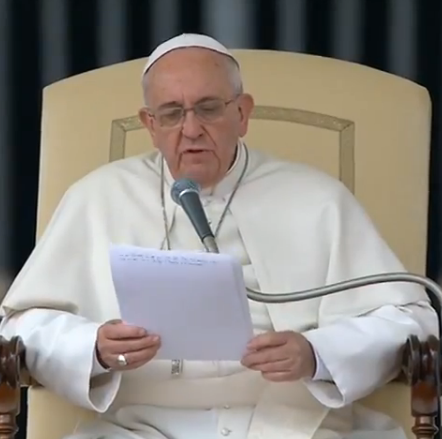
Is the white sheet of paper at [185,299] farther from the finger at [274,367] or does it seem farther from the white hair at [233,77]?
the white hair at [233,77]

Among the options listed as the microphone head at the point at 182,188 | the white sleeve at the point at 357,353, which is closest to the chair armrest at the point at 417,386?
the white sleeve at the point at 357,353

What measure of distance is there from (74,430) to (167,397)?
25 cm

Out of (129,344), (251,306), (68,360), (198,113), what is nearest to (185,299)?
(129,344)

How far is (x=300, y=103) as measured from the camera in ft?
10.1

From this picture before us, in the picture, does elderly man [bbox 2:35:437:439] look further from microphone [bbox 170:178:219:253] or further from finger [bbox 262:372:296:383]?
microphone [bbox 170:178:219:253]

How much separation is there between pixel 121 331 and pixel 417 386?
58 centimetres

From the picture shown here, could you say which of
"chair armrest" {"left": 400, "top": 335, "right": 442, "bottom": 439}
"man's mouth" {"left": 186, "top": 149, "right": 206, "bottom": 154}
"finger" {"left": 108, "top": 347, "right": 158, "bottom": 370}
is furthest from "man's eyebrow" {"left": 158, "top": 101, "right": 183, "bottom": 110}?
"chair armrest" {"left": 400, "top": 335, "right": 442, "bottom": 439}

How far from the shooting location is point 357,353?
2422mm

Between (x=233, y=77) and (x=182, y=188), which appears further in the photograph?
(x=233, y=77)

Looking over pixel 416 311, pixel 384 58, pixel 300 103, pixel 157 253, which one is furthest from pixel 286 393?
pixel 384 58

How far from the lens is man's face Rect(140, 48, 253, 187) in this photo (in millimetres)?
2625

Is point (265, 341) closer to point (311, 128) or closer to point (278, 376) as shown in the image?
point (278, 376)

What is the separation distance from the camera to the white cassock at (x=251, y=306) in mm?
2445

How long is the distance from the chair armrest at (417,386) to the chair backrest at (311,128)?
676mm
